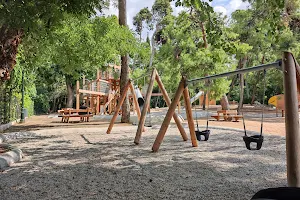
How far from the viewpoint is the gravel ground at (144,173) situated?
10.1 ft

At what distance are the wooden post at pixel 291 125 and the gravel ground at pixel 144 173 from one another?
0.56 meters

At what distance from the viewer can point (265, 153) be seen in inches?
214

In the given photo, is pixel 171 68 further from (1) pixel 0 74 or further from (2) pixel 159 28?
(2) pixel 159 28

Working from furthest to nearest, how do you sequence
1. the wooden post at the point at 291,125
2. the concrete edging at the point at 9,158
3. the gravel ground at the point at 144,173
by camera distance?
the concrete edging at the point at 9,158, the gravel ground at the point at 144,173, the wooden post at the point at 291,125

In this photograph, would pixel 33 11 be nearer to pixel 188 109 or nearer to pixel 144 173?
pixel 144 173

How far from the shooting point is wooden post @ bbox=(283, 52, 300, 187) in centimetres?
248

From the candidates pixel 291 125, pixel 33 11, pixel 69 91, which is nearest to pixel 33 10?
pixel 33 11

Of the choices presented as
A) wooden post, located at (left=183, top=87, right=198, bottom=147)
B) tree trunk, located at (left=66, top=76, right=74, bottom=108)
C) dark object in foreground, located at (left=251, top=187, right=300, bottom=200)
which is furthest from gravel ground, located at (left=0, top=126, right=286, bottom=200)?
tree trunk, located at (left=66, top=76, right=74, bottom=108)

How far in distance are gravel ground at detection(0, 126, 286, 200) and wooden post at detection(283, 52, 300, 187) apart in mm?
555

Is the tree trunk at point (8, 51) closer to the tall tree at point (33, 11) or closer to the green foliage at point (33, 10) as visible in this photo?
the tall tree at point (33, 11)

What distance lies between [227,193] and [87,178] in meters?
1.73

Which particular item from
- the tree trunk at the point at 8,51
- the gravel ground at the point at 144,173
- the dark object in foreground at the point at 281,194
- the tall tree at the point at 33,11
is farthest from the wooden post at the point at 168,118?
the dark object in foreground at the point at 281,194

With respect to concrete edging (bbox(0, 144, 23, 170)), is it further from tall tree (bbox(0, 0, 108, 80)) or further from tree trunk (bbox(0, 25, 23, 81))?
tall tree (bbox(0, 0, 108, 80))

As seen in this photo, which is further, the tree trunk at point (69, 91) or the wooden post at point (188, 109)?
the tree trunk at point (69, 91)
